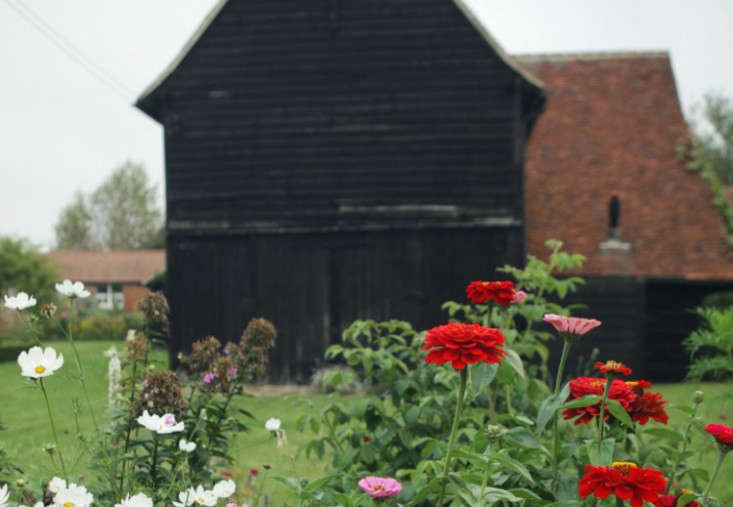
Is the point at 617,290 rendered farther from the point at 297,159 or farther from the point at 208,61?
the point at 208,61

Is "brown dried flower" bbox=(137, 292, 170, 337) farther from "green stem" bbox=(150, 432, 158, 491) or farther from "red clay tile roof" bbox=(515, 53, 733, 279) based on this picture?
"red clay tile roof" bbox=(515, 53, 733, 279)

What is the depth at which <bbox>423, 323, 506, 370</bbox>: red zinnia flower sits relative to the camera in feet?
6.40

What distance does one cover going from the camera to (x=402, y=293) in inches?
484

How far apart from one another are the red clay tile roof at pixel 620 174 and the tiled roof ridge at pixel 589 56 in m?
0.03

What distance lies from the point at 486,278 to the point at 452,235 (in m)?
0.88

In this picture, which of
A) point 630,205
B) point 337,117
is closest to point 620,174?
point 630,205

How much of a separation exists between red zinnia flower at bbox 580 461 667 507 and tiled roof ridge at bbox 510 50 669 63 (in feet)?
55.9

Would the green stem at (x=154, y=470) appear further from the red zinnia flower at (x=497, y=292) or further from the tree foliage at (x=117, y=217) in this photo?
the tree foliage at (x=117, y=217)

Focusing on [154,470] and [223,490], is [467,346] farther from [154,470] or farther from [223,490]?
[154,470]

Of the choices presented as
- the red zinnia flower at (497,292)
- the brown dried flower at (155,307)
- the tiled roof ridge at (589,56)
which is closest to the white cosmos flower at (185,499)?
the brown dried flower at (155,307)

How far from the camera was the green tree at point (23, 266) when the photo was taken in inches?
1145

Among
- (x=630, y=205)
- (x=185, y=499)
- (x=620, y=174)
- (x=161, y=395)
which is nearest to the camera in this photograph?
(x=185, y=499)

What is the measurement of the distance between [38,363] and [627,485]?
1.68 metres

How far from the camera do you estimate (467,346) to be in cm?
195
